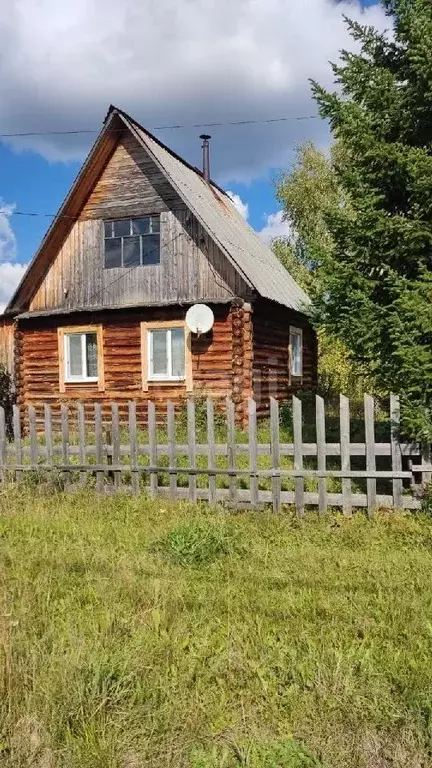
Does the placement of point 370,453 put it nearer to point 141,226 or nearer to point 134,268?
point 134,268

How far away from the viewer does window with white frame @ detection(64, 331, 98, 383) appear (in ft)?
54.9

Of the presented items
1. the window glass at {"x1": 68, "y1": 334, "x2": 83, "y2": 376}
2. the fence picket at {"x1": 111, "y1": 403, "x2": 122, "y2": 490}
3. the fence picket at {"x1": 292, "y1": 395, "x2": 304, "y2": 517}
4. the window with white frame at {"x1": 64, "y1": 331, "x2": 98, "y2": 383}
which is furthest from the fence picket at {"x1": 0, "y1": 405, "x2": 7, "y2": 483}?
the window glass at {"x1": 68, "y1": 334, "x2": 83, "y2": 376}

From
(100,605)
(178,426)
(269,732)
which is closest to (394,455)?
(100,605)

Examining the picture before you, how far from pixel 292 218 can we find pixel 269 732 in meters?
30.2

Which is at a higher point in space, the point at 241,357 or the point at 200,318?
the point at 200,318

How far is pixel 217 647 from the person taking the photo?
12.5 feet

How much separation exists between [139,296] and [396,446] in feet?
33.6

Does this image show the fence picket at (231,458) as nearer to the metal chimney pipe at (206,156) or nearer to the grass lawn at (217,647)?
the grass lawn at (217,647)

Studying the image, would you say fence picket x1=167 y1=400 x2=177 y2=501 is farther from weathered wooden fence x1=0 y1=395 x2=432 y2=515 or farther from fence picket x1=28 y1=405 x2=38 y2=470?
fence picket x1=28 y1=405 x2=38 y2=470

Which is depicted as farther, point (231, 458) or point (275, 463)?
point (231, 458)

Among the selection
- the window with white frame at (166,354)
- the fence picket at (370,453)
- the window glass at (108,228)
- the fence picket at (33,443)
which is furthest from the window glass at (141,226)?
the fence picket at (370,453)

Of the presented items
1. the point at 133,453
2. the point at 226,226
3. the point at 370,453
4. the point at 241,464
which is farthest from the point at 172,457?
the point at 226,226

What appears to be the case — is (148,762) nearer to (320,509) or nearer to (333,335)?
(320,509)

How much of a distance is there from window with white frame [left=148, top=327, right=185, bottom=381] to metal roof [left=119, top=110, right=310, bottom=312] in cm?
241
